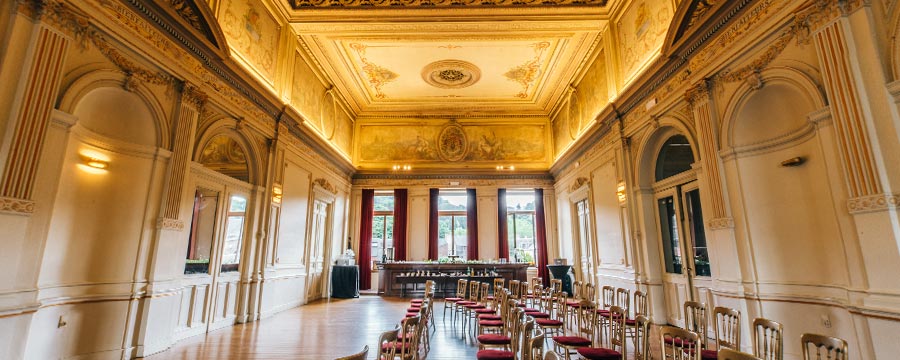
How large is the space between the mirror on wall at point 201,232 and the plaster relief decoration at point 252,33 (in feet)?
7.65

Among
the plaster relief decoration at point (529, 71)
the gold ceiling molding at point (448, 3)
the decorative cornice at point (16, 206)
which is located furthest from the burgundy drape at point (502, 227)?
the decorative cornice at point (16, 206)

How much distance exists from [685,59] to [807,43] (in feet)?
5.51

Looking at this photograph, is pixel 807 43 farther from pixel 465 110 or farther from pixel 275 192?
pixel 465 110

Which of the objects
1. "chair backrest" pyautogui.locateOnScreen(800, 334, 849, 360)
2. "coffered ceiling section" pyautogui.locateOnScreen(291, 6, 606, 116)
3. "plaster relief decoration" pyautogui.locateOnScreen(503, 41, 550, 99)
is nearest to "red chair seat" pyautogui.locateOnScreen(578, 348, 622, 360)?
"chair backrest" pyautogui.locateOnScreen(800, 334, 849, 360)

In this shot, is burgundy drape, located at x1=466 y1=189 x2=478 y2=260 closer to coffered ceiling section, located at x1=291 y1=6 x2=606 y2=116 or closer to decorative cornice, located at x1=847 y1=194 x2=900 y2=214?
coffered ceiling section, located at x1=291 y1=6 x2=606 y2=116

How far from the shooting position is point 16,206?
10.4 feet

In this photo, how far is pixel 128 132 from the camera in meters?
4.56

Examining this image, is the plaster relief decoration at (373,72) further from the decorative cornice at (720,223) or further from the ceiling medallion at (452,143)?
the decorative cornice at (720,223)

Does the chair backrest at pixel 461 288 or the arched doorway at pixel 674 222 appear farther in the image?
the chair backrest at pixel 461 288

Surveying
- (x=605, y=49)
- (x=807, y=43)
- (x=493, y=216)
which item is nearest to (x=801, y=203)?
(x=807, y=43)

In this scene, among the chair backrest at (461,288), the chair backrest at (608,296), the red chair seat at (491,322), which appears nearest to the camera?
the red chair seat at (491,322)

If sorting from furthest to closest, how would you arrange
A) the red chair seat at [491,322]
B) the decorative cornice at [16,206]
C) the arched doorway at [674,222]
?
the arched doorway at [674,222] → the red chair seat at [491,322] → the decorative cornice at [16,206]

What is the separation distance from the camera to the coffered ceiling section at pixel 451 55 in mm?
7438

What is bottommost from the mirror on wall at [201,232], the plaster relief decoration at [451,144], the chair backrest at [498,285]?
the chair backrest at [498,285]
